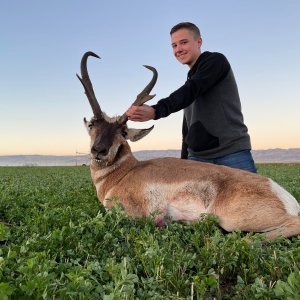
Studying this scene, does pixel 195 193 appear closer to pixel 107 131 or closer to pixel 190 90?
pixel 190 90

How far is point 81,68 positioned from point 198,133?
266 cm

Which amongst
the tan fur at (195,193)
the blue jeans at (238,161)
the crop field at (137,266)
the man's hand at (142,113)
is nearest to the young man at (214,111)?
the blue jeans at (238,161)

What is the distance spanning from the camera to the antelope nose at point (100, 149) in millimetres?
6574

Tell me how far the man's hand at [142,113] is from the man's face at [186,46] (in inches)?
98.2

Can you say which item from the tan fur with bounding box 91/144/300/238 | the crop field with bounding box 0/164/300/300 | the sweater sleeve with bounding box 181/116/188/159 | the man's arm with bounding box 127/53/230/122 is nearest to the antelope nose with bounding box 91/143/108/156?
the tan fur with bounding box 91/144/300/238

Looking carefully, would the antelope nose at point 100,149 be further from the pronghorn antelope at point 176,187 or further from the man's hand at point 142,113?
the man's hand at point 142,113

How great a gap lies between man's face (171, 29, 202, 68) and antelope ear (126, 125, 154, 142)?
179 cm

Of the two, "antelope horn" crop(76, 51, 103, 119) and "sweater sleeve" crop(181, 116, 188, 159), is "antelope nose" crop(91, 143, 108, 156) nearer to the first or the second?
"antelope horn" crop(76, 51, 103, 119)

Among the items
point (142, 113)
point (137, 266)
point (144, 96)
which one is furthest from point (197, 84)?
point (137, 266)

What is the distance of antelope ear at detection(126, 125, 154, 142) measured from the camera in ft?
23.6

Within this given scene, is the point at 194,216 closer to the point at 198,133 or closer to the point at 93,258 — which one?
the point at 93,258

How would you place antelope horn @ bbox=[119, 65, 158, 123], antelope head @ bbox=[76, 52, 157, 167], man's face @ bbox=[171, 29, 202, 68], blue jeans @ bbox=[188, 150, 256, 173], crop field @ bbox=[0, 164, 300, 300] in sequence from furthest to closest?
man's face @ bbox=[171, 29, 202, 68], blue jeans @ bbox=[188, 150, 256, 173], antelope horn @ bbox=[119, 65, 158, 123], antelope head @ bbox=[76, 52, 157, 167], crop field @ bbox=[0, 164, 300, 300]

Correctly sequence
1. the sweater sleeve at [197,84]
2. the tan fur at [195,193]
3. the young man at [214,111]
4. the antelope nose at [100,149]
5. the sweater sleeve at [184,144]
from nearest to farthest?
1. the tan fur at [195,193]
2. the sweater sleeve at [197,84]
3. the antelope nose at [100,149]
4. the young man at [214,111]
5. the sweater sleeve at [184,144]

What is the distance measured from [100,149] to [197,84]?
2022 millimetres
